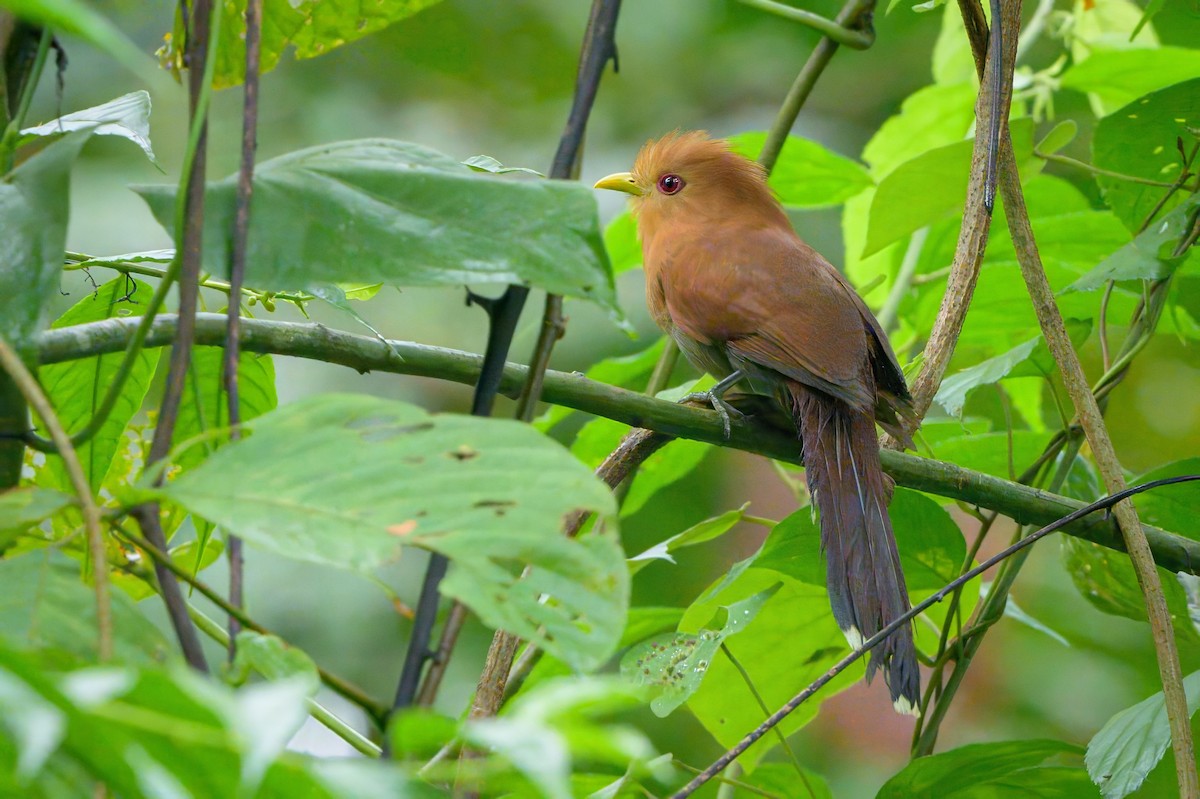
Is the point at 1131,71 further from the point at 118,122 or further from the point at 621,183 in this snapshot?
the point at 118,122

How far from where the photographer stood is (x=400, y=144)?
0.81 metres

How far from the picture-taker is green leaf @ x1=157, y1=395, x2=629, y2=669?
1.99 feet

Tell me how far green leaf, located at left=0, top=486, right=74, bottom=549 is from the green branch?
160mm

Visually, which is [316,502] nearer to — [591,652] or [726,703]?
[591,652]

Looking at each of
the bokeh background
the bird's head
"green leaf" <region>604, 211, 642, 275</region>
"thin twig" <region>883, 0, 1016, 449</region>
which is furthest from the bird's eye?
"thin twig" <region>883, 0, 1016, 449</region>

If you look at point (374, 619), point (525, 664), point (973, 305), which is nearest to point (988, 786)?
point (525, 664)

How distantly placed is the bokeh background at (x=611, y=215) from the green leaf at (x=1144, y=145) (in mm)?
1545

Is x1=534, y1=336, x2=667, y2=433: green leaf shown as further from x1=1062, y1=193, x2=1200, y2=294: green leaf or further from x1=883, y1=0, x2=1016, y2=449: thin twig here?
x1=1062, y1=193, x2=1200, y2=294: green leaf

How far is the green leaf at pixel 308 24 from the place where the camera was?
123 cm

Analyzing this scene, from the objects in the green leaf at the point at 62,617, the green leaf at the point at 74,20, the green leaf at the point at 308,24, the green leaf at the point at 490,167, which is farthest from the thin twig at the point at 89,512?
the green leaf at the point at 308,24

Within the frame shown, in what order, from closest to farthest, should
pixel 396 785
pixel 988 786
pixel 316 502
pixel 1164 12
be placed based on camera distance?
pixel 396 785 < pixel 316 502 < pixel 988 786 < pixel 1164 12

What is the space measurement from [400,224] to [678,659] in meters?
0.79

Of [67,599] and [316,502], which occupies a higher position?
[316,502]

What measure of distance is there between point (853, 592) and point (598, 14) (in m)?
0.97
